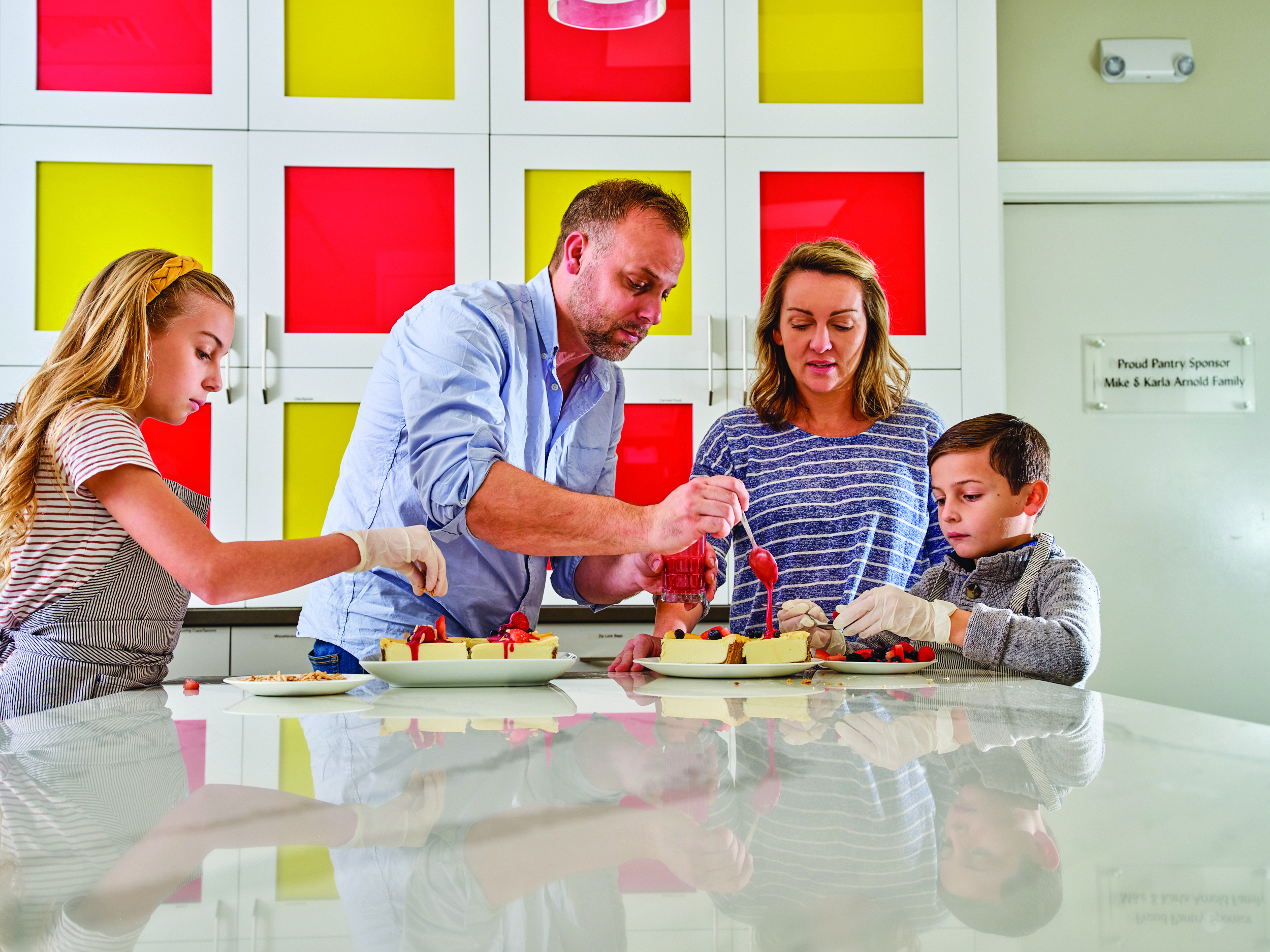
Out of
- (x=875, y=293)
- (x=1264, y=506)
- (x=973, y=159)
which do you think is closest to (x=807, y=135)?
(x=973, y=159)

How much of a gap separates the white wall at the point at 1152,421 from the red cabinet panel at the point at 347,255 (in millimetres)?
1896

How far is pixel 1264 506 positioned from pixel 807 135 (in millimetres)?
1910

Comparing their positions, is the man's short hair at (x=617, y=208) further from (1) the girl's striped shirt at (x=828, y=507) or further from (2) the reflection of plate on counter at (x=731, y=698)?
(2) the reflection of plate on counter at (x=731, y=698)

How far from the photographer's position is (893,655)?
118cm

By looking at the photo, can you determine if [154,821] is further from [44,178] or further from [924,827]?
[44,178]

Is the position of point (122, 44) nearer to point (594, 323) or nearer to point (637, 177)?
point (637, 177)

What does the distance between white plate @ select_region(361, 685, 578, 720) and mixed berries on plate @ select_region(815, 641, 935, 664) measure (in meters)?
0.37

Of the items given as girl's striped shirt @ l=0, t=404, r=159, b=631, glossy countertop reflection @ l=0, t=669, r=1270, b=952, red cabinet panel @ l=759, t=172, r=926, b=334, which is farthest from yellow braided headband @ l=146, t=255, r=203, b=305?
red cabinet panel @ l=759, t=172, r=926, b=334

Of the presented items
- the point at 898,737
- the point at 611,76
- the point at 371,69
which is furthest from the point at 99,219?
the point at 898,737

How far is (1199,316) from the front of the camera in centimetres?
311

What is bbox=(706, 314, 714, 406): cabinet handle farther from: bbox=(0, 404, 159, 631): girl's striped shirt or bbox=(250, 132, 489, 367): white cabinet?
bbox=(0, 404, 159, 631): girl's striped shirt

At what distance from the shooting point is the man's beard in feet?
5.15

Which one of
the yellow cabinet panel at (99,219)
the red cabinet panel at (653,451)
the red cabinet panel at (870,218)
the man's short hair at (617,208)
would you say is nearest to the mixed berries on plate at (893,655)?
the man's short hair at (617,208)

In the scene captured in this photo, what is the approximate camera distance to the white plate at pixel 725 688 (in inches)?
37.7
